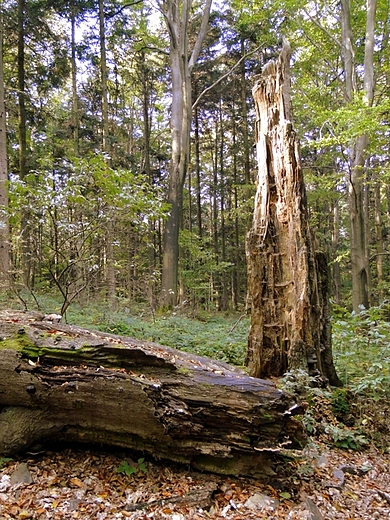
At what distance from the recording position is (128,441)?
2.94 metres

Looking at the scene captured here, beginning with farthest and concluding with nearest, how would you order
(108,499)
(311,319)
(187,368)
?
(311,319)
(187,368)
(108,499)

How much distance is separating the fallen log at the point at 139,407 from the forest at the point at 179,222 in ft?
0.24

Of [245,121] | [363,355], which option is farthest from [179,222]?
[245,121]

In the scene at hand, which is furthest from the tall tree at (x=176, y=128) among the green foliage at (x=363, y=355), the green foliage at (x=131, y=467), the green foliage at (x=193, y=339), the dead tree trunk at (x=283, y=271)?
the green foliage at (x=131, y=467)

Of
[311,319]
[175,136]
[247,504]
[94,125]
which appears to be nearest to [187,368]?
[247,504]

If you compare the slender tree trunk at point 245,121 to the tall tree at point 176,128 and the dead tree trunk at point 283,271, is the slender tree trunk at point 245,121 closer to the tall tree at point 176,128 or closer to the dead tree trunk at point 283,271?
the tall tree at point 176,128

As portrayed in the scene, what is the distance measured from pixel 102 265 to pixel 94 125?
1193 cm

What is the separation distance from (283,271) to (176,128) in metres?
8.62

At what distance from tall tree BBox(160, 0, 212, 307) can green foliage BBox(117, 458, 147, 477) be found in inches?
309

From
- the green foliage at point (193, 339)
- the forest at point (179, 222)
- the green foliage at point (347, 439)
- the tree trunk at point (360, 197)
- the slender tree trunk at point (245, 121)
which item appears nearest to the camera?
the forest at point (179, 222)

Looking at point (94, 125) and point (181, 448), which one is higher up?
point (94, 125)

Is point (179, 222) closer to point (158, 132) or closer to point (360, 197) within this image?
point (360, 197)

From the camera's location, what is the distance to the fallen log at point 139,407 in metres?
2.78

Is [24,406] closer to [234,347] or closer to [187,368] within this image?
[187,368]
